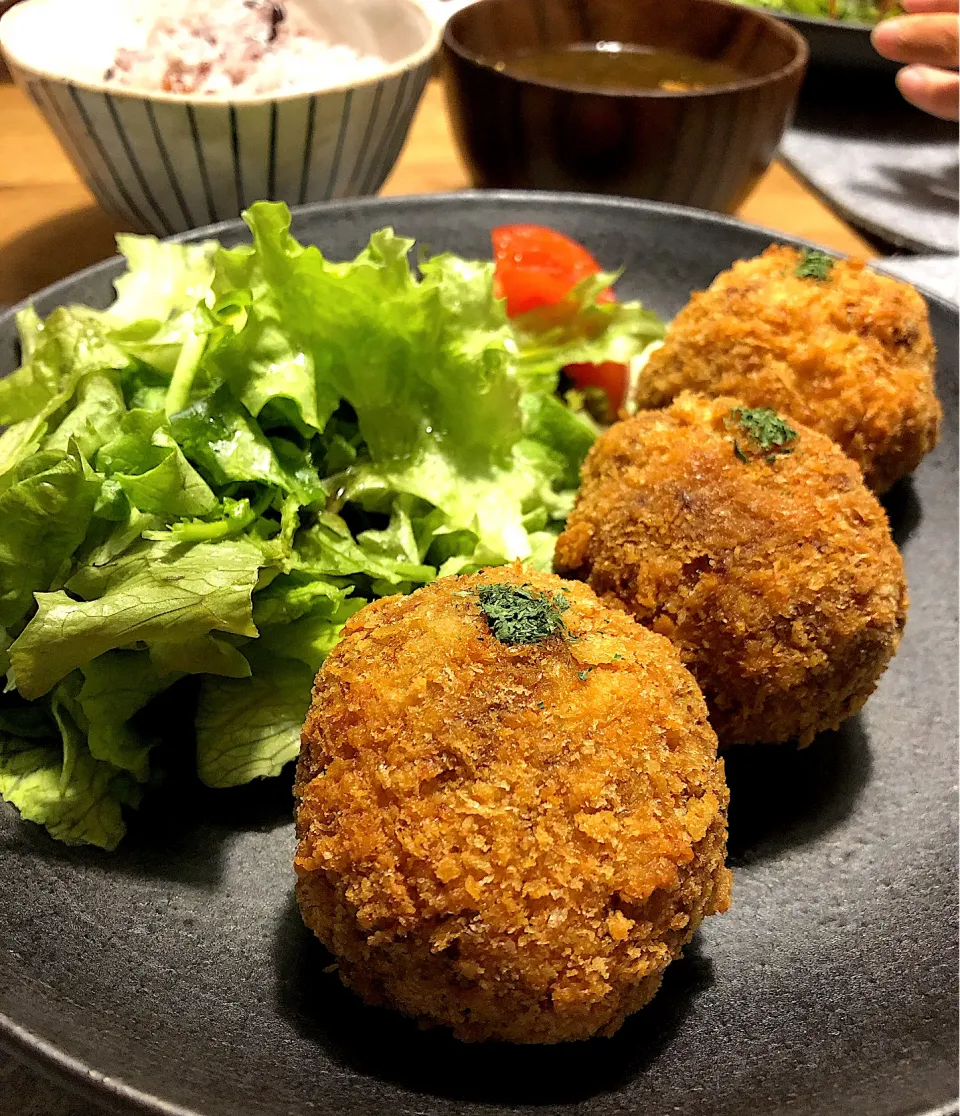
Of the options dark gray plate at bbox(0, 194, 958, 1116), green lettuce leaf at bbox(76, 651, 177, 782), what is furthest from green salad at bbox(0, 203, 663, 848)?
dark gray plate at bbox(0, 194, 958, 1116)

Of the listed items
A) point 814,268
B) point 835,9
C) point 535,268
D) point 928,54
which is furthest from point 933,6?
point 535,268

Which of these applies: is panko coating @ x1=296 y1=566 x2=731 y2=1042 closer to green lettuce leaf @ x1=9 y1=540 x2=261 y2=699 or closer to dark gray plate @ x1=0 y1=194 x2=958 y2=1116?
dark gray plate @ x1=0 y1=194 x2=958 y2=1116

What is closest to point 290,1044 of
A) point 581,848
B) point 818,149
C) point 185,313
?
point 581,848

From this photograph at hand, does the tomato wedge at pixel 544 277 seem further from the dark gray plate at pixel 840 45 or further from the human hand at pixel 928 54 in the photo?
the dark gray plate at pixel 840 45

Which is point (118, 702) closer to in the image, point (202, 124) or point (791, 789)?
point (791, 789)

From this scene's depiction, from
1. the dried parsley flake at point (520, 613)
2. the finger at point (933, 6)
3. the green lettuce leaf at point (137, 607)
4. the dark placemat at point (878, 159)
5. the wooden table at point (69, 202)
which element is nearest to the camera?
the dried parsley flake at point (520, 613)

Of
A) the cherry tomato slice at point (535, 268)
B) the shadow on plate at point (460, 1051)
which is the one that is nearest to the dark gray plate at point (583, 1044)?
the shadow on plate at point (460, 1051)

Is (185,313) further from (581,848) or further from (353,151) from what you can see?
(581,848)

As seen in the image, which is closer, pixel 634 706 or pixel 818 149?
pixel 634 706
